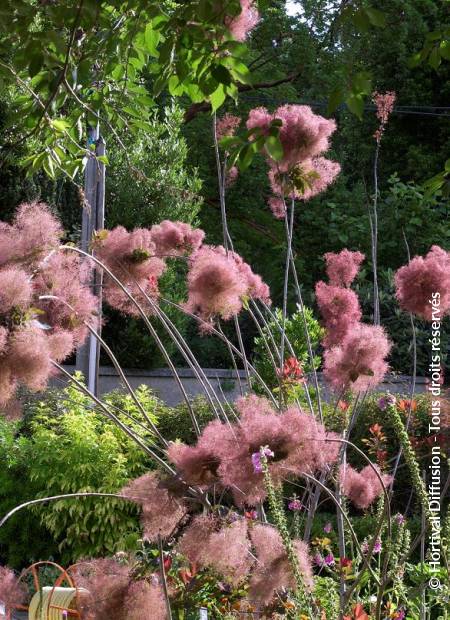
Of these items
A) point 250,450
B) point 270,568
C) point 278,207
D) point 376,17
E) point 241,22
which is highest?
point 241,22

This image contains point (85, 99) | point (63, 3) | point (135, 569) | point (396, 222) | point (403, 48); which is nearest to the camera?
point (135, 569)

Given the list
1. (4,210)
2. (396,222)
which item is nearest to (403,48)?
(396,222)

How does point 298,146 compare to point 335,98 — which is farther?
point 298,146

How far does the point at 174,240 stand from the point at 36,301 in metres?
1.12

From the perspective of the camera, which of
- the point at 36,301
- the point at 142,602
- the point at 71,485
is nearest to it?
the point at 142,602

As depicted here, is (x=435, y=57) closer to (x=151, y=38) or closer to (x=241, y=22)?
(x=241, y=22)

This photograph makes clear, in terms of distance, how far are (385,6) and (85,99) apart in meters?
12.4

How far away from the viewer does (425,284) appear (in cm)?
290

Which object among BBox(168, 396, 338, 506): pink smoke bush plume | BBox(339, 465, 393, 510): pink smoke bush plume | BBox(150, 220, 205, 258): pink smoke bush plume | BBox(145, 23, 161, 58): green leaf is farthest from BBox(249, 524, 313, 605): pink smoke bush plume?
BBox(145, 23, 161, 58): green leaf

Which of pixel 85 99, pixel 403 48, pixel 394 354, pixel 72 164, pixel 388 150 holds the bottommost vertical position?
pixel 394 354

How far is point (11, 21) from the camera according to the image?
2.94m

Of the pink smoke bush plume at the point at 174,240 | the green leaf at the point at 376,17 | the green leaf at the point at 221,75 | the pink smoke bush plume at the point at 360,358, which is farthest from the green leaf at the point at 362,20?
the pink smoke bush plume at the point at 174,240

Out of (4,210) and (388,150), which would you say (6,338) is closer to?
(4,210)

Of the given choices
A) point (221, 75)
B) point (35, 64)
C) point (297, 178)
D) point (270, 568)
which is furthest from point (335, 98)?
point (270, 568)
